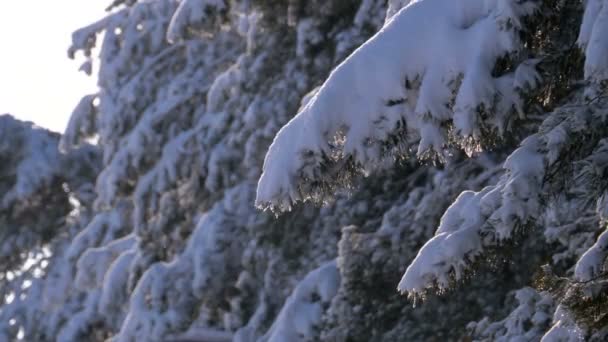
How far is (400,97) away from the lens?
421 cm

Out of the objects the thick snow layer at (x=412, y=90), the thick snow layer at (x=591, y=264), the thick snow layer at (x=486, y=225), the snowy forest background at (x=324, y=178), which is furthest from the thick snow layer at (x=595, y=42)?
the thick snow layer at (x=591, y=264)

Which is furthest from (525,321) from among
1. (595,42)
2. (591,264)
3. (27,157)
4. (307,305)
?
(27,157)

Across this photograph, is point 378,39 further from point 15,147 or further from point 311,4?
point 15,147

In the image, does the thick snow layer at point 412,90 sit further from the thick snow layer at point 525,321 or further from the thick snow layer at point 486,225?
the thick snow layer at point 525,321

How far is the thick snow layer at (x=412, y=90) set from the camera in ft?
13.5

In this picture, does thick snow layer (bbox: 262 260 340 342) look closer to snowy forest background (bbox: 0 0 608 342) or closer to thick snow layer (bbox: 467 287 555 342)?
snowy forest background (bbox: 0 0 608 342)

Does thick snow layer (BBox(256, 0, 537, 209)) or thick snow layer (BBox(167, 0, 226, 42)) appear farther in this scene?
thick snow layer (BBox(167, 0, 226, 42))

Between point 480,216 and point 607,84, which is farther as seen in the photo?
point 480,216

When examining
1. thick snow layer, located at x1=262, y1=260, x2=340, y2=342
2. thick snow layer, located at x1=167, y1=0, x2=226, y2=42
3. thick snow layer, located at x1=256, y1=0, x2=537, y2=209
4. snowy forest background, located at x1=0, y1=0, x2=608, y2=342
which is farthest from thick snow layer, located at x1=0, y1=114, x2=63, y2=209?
thick snow layer, located at x1=256, y1=0, x2=537, y2=209

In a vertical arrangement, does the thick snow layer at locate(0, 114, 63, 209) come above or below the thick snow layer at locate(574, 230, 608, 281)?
above

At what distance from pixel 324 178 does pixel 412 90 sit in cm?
44

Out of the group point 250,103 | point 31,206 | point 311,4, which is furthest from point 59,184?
point 311,4

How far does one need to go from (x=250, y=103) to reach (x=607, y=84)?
23.7 ft

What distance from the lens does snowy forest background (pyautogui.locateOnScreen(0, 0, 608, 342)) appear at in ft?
13.9
